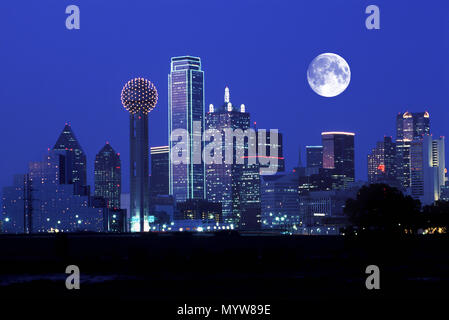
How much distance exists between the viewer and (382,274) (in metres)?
102

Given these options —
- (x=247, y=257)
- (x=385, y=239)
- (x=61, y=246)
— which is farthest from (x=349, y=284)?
(x=385, y=239)

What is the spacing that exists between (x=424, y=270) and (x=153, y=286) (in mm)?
38518

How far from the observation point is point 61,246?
153m

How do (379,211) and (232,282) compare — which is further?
(379,211)

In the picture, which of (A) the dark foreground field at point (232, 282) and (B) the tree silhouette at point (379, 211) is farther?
(B) the tree silhouette at point (379, 211)

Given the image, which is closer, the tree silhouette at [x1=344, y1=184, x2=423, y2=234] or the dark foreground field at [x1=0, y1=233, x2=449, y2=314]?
the dark foreground field at [x1=0, y1=233, x2=449, y2=314]

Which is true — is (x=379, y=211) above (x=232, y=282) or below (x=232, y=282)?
above
